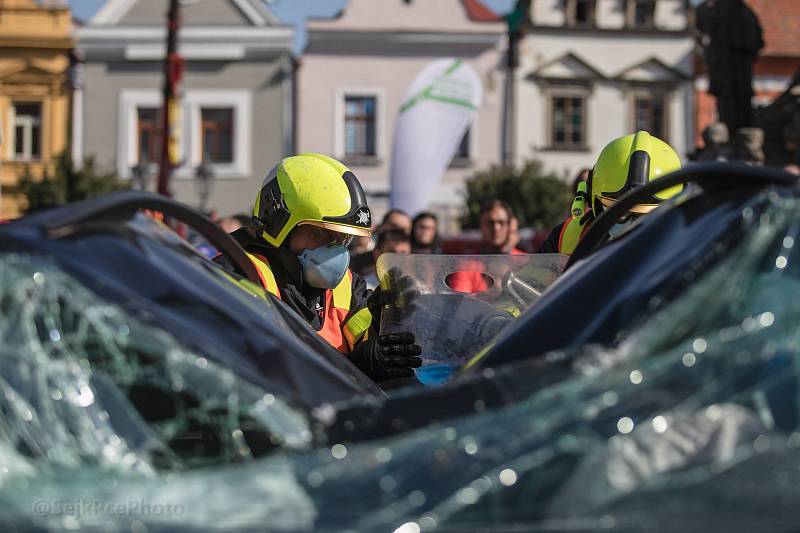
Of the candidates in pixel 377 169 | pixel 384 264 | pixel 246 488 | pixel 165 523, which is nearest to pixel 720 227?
pixel 246 488

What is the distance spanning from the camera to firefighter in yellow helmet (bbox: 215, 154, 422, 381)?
361 centimetres

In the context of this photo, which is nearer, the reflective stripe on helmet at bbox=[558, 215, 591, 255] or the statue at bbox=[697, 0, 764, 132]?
the reflective stripe on helmet at bbox=[558, 215, 591, 255]

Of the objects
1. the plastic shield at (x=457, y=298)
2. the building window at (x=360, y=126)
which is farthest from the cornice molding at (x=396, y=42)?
the plastic shield at (x=457, y=298)

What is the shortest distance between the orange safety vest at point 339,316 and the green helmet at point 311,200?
6.3 inches

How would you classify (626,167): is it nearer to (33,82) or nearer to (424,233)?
(424,233)

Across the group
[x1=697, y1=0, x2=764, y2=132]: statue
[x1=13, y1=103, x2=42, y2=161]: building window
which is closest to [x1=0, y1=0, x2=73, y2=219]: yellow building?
[x1=13, y1=103, x2=42, y2=161]: building window

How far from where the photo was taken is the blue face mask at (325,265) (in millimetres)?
3617

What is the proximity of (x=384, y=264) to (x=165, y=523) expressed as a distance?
5.35 feet

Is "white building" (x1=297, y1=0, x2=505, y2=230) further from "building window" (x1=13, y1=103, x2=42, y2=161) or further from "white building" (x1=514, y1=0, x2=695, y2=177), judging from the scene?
"building window" (x1=13, y1=103, x2=42, y2=161)

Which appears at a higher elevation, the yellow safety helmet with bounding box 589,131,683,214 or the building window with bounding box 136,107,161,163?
the building window with bounding box 136,107,161,163

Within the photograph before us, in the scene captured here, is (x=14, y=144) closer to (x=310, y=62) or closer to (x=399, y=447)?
(x=310, y=62)

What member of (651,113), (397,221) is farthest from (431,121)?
(651,113)

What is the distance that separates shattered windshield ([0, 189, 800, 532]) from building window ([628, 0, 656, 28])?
31152 millimetres

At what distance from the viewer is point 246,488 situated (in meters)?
1.49
